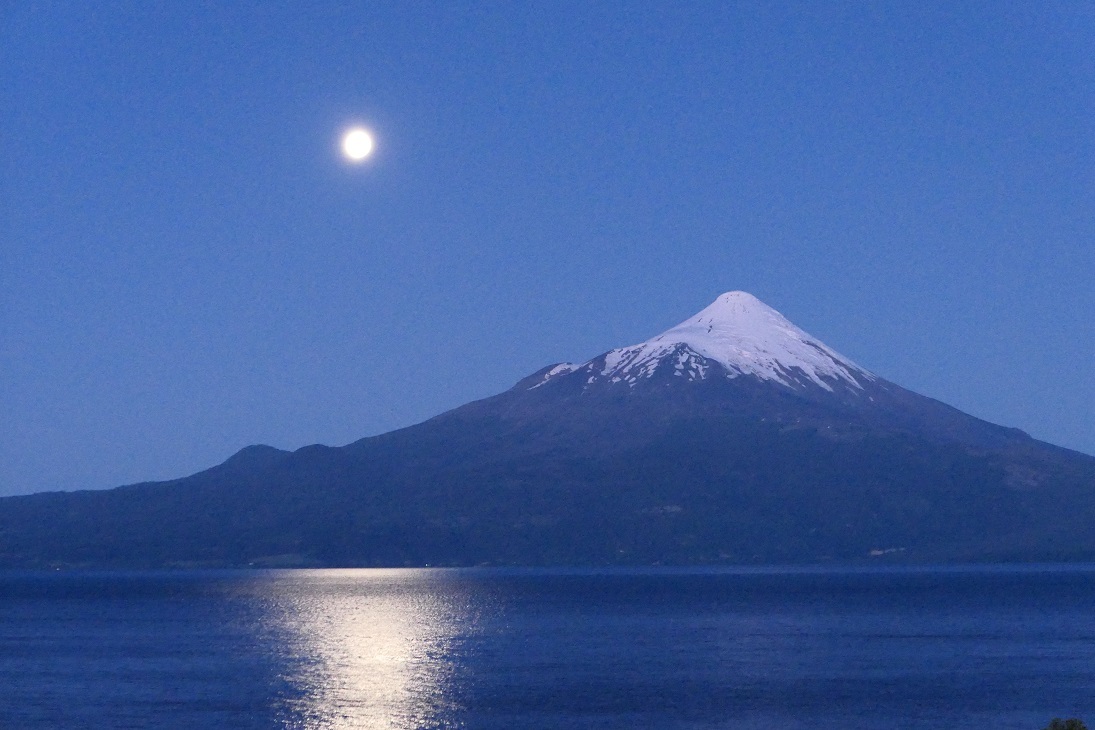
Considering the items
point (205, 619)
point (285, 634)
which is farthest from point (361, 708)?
point (205, 619)

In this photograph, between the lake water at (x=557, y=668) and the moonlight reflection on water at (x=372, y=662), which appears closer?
the lake water at (x=557, y=668)

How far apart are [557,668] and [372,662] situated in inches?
510

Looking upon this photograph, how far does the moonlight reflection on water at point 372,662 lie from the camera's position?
65.2 metres

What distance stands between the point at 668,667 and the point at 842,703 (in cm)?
1902

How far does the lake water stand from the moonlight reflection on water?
26 cm

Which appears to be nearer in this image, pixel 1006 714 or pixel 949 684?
pixel 1006 714

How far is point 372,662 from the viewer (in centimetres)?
9012

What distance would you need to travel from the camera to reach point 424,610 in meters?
155

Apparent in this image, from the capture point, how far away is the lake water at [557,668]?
64500 mm

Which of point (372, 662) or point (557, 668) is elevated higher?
point (372, 662)

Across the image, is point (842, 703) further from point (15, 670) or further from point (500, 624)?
point (500, 624)

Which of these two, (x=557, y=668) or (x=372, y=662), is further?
(x=372, y=662)

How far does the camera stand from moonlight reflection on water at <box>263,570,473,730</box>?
65188 mm

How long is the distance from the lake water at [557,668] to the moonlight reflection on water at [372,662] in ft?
0.84
